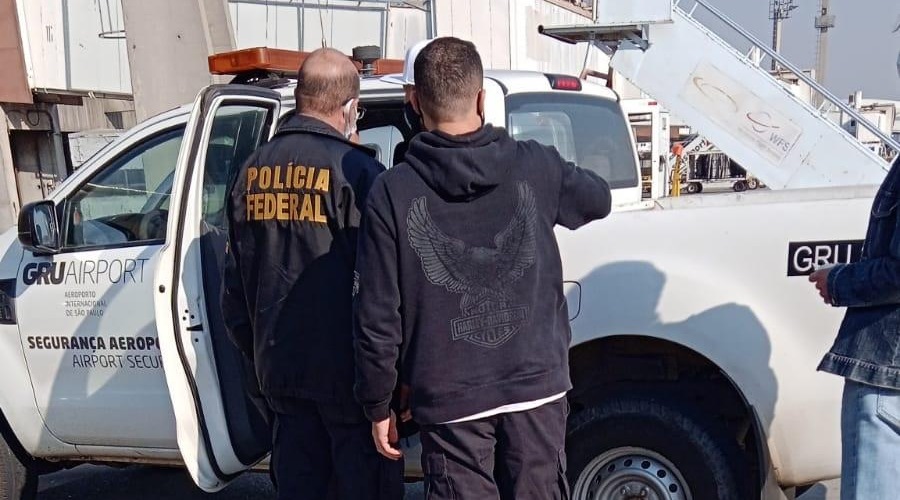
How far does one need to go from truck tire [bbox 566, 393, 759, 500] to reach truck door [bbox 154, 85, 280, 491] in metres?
1.31

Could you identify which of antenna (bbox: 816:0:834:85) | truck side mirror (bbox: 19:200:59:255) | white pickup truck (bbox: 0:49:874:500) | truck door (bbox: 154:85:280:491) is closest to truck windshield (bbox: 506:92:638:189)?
white pickup truck (bbox: 0:49:874:500)

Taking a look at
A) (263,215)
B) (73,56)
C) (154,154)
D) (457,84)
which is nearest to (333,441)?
(263,215)

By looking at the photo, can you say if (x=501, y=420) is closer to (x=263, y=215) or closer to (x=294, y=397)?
(x=294, y=397)

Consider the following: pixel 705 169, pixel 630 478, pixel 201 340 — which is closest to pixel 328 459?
pixel 201 340

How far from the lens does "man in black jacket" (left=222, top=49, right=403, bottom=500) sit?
2334 millimetres

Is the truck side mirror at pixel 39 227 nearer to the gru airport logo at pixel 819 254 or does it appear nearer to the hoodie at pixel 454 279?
the hoodie at pixel 454 279

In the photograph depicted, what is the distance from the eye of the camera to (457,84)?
6.42 feet

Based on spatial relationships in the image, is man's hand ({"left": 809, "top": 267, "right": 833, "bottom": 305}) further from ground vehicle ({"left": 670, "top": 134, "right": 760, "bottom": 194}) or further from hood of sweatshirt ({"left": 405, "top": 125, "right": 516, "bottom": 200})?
ground vehicle ({"left": 670, "top": 134, "right": 760, "bottom": 194})

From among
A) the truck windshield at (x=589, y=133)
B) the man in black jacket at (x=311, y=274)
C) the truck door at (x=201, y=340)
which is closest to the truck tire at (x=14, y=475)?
the truck door at (x=201, y=340)

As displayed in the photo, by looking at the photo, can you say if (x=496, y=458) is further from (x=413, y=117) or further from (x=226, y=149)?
(x=226, y=149)

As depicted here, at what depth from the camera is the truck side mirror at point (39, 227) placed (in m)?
3.27

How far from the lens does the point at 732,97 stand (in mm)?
6309

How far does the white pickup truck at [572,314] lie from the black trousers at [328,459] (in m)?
0.65

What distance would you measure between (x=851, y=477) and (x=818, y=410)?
0.48 metres
